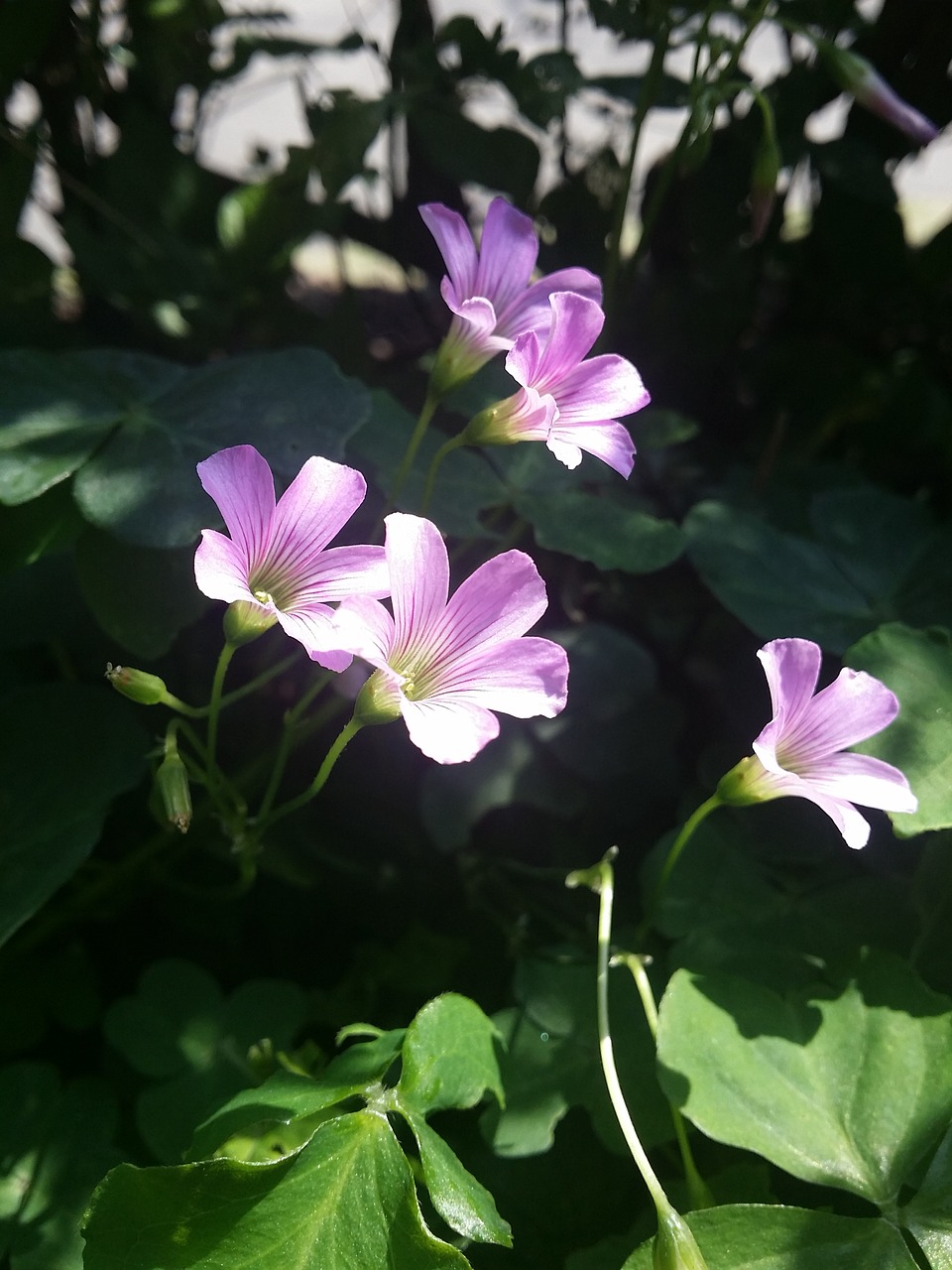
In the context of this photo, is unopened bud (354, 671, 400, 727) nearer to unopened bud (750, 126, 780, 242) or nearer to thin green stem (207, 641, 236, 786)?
thin green stem (207, 641, 236, 786)

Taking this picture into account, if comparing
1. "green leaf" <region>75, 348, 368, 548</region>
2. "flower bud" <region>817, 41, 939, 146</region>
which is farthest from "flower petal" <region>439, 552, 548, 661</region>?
"flower bud" <region>817, 41, 939, 146</region>

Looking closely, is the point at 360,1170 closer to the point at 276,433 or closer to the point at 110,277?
the point at 276,433

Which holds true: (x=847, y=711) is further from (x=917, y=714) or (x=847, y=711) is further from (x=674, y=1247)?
(x=674, y=1247)

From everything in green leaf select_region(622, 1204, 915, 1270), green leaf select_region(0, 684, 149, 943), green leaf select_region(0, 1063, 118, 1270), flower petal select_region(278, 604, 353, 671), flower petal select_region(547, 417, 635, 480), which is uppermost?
flower petal select_region(547, 417, 635, 480)

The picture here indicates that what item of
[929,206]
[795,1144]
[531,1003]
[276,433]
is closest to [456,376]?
[276,433]

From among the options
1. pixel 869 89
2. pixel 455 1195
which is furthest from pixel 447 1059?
pixel 869 89

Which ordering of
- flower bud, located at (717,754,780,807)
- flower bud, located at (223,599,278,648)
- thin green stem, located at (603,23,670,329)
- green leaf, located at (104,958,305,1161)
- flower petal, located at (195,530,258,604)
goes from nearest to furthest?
flower petal, located at (195,530,258,604), flower bud, located at (223,599,278,648), flower bud, located at (717,754,780,807), green leaf, located at (104,958,305,1161), thin green stem, located at (603,23,670,329)

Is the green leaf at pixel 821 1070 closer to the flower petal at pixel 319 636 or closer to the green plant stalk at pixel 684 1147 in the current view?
the green plant stalk at pixel 684 1147

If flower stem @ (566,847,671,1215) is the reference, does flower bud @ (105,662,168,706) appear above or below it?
above
